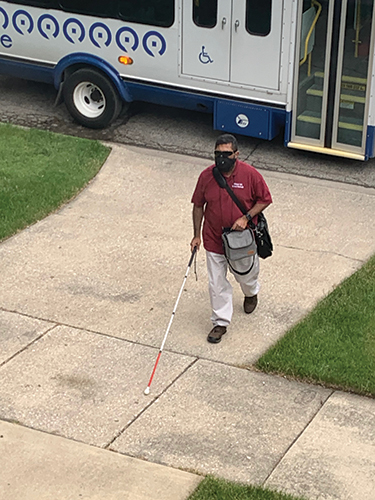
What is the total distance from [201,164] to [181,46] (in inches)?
59.2

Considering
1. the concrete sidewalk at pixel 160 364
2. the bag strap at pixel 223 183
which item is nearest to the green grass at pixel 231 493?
the concrete sidewalk at pixel 160 364

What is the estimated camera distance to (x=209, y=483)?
5395 millimetres

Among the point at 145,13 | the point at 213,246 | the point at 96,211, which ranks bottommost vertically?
the point at 96,211

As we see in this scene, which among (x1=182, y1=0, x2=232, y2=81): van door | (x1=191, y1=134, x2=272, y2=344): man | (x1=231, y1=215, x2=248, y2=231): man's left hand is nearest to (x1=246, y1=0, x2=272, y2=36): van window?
(x1=182, y1=0, x2=232, y2=81): van door

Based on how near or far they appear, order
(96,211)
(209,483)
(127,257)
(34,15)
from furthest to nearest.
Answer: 1. (34,15)
2. (96,211)
3. (127,257)
4. (209,483)

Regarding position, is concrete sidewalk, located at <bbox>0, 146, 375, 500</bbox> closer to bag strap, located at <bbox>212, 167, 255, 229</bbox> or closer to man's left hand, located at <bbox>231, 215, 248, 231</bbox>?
man's left hand, located at <bbox>231, 215, 248, 231</bbox>

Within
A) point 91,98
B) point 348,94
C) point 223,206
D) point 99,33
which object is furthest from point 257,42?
point 223,206

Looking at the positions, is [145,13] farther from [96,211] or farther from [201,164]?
[96,211]

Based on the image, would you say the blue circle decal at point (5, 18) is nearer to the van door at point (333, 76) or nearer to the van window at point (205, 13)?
the van window at point (205, 13)

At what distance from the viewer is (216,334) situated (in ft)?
23.3

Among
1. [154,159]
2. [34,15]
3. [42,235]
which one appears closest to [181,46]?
[154,159]

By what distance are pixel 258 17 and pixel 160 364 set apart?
5.08 metres

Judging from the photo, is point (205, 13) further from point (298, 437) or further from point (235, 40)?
point (298, 437)

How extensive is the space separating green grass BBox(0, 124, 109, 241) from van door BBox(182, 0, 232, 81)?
63.7 inches
